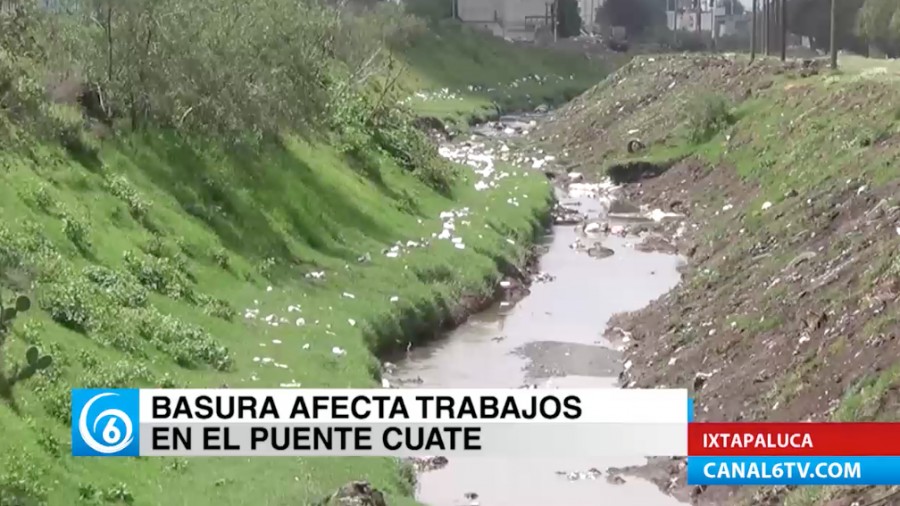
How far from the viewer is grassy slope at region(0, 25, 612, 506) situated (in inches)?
632

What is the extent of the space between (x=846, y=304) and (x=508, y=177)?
3079 cm

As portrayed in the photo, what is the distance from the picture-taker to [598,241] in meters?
40.7

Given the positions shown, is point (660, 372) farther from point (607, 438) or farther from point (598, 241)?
point (598, 241)

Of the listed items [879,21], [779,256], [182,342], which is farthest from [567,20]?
[182,342]

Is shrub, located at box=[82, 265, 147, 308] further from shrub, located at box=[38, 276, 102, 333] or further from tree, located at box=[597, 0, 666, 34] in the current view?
tree, located at box=[597, 0, 666, 34]

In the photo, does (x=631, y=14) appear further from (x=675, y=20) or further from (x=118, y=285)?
(x=118, y=285)

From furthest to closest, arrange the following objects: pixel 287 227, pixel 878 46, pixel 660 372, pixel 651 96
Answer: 1. pixel 878 46
2. pixel 651 96
3. pixel 287 227
4. pixel 660 372

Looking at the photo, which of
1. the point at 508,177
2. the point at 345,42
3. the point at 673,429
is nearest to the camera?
the point at 673,429

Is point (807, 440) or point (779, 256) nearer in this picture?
point (807, 440)

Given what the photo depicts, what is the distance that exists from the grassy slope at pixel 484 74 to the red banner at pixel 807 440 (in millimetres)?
60384

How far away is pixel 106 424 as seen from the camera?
50.8ft

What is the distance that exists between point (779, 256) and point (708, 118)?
24544 mm

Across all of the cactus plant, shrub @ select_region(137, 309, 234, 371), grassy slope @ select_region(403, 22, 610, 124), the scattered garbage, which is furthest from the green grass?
grassy slope @ select_region(403, 22, 610, 124)

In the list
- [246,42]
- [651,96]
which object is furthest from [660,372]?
[651,96]
